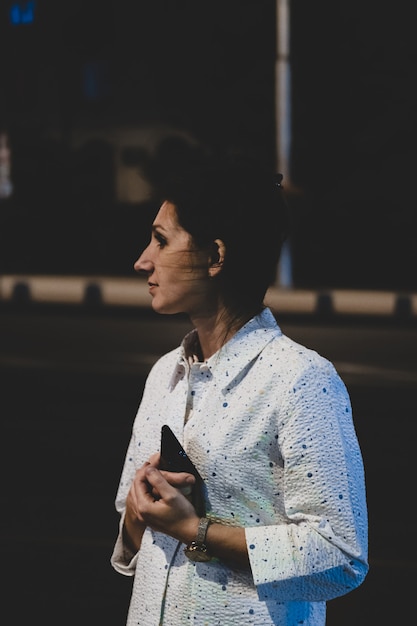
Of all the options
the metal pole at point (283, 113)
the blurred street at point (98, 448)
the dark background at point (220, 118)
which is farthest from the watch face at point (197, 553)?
the dark background at point (220, 118)

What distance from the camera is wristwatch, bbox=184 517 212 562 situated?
6.15ft

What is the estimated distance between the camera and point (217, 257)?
202cm

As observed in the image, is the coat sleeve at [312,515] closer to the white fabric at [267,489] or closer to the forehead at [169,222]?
the white fabric at [267,489]

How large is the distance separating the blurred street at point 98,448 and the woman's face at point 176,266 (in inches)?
114

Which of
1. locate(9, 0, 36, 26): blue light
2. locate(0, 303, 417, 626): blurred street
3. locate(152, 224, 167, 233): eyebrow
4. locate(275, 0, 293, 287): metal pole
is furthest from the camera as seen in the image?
locate(275, 0, 293, 287): metal pole

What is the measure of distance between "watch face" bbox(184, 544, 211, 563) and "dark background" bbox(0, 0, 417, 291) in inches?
753

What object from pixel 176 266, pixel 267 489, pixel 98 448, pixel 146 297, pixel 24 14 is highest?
pixel 24 14

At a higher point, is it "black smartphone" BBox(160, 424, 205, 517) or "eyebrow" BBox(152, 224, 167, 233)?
"eyebrow" BBox(152, 224, 167, 233)

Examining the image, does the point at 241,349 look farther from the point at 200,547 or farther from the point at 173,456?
the point at 200,547

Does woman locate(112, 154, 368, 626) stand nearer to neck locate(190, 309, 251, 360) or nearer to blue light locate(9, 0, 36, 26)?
neck locate(190, 309, 251, 360)

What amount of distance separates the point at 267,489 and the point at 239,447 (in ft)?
0.29

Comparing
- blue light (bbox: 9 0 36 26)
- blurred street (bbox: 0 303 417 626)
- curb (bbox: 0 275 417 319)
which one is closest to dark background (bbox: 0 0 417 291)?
curb (bbox: 0 275 417 319)

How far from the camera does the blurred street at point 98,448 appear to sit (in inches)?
195

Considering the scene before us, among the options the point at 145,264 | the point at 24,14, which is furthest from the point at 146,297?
the point at 145,264
